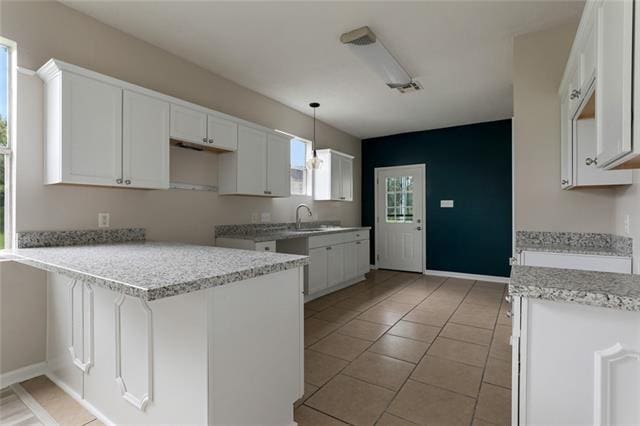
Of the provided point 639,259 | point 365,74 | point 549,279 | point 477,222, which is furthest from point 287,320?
point 477,222

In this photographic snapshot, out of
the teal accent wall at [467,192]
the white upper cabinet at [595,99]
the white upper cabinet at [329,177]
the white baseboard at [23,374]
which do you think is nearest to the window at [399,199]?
the teal accent wall at [467,192]

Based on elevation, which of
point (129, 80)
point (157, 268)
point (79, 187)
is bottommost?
point (157, 268)

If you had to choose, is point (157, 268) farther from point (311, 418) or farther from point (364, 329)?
point (364, 329)

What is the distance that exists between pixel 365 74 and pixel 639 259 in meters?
2.82

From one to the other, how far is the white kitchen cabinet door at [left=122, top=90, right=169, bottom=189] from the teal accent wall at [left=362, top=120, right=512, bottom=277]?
462cm

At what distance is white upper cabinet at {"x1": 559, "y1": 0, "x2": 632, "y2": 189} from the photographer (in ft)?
3.77

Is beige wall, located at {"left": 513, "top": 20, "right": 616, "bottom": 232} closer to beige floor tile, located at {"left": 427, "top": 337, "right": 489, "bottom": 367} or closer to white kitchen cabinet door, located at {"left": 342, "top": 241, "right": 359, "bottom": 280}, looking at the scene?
beige floor tile, located at {"left": 427, "top": 337, "right": 489, "bottom": 367}

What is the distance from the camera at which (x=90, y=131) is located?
225cm

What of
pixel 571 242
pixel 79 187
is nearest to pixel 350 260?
pixel 571 242

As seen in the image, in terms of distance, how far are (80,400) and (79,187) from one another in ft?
4.83

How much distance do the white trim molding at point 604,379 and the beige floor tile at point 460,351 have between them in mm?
1636

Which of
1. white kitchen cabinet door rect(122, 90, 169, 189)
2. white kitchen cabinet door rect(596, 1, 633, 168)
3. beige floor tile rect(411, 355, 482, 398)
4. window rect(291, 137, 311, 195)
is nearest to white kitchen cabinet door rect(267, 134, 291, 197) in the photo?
window rect(291, 137, 311, 195)

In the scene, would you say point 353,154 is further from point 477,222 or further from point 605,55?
point 605,55

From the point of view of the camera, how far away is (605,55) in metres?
1.29
